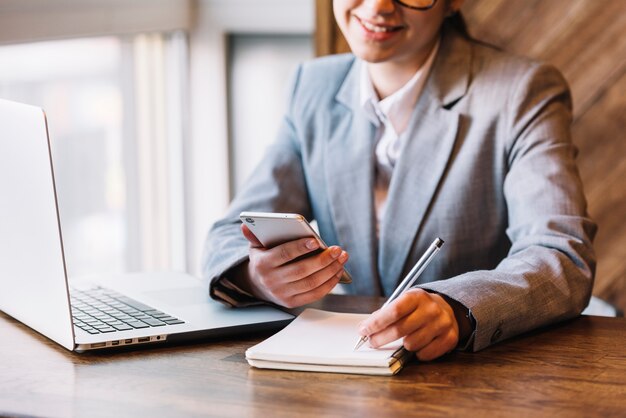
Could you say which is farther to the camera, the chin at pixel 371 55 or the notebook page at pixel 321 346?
the chin at pixel 371 55

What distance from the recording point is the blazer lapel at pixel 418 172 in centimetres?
192

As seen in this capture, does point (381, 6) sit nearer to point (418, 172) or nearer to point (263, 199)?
point (418, 172)

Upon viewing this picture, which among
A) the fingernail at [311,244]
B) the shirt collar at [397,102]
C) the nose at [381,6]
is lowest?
the fingernail at [311,244]

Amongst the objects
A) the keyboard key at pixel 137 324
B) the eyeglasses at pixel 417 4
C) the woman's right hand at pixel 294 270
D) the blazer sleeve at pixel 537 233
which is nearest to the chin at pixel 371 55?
the eyeglasses at pixel 417 4

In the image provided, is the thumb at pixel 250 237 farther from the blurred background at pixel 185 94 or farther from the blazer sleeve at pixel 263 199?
the blurred background at pixel 185 94

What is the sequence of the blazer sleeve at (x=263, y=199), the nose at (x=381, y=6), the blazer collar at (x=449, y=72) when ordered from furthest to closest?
the blazer collar at (x=449, y=72)
the nose at (x=381, y=6)
the blazer sleeve at (x=263, y=199)

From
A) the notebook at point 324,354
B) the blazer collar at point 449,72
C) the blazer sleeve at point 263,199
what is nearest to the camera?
the notebook at point 324,354

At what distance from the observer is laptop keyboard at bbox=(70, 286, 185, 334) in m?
1.45

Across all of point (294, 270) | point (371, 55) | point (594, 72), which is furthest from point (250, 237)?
point (594, 72)

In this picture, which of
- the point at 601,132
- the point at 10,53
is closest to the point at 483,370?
the point at 601,132

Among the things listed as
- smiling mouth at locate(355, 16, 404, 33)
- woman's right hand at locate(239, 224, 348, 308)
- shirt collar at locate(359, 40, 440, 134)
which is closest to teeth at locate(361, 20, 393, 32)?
smiling mouth at locate(355, 16, 404, 33)

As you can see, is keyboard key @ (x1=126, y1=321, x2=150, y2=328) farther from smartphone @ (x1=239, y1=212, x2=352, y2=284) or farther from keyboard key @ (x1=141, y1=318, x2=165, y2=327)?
smartphone @ (x1=239, y1=212, x2=352, y2=284)

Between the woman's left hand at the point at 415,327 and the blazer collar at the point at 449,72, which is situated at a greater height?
the blazer collar at the point at 449,72

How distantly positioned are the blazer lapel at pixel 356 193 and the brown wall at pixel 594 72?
0.69 meters
